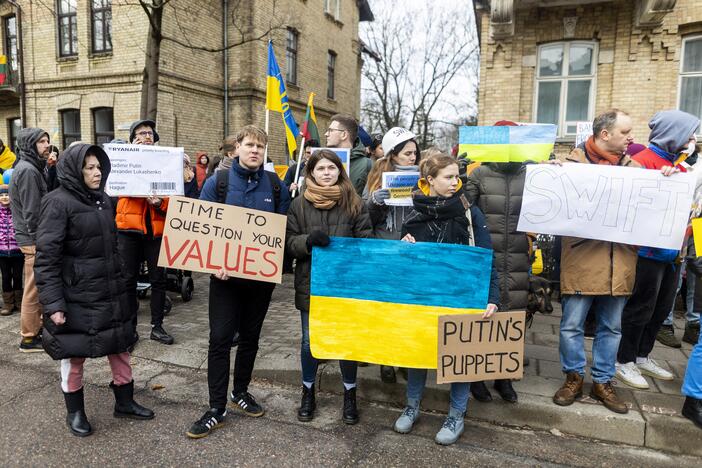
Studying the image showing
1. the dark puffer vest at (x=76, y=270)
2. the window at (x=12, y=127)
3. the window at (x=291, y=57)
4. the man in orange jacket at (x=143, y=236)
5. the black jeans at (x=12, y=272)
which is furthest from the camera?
the window at (x=291, y=57)

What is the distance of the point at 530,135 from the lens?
3475 mm

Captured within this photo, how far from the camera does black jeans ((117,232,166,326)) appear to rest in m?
4.78

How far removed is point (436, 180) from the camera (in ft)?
10.2

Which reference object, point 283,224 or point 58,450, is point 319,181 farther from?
point 58,450

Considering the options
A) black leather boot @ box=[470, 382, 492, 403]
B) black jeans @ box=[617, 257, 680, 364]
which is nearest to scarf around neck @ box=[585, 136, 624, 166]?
black jeans @ box=[617, 257, 680, 364]

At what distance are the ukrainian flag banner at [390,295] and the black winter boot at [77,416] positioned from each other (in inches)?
63.5

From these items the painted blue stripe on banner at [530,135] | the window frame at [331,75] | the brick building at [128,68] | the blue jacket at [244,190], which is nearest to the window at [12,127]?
the brick building at [128,68]

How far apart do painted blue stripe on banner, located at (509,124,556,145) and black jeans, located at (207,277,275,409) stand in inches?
80.0

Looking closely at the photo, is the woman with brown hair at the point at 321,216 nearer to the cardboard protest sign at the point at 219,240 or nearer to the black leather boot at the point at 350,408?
the black leather boot at the point at 350,408

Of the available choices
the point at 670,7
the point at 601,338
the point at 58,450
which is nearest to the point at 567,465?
the point at 601,338

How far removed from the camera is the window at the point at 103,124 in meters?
16.3

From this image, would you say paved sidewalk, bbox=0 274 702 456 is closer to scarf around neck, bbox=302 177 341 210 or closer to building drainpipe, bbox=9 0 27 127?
scarf around neck, bbox=302 177 341 210

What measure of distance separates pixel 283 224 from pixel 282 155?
17.1m

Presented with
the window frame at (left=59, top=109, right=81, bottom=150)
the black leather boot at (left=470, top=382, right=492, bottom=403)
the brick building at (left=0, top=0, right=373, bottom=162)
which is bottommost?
the black leather boot at (left=470, top=382, right=492, bottom=403)
